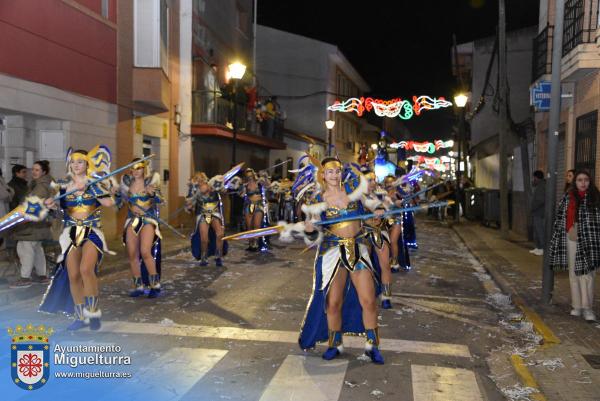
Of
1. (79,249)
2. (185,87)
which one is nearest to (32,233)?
(79,249)

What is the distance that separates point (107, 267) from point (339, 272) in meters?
6.77

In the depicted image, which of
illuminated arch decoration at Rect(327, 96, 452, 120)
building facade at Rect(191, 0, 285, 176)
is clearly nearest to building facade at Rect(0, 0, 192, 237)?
building facade at Rect(191, 0, 285, 176)

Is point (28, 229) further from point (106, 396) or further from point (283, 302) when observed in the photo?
point (106, 396)

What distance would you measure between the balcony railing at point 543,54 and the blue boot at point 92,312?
38.3 feet

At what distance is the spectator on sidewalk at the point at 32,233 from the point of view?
9.19 m

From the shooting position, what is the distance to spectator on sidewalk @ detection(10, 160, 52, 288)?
919 centimetres

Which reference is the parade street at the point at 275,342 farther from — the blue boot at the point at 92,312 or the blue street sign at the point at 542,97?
the blue street sign at the point at 542,97

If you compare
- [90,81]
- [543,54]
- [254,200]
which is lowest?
[254,200]

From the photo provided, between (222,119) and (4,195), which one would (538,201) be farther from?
(222,119)

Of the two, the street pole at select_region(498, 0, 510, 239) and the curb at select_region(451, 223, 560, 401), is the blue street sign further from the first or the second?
the street pole at select_region(498, 0, 510, 239)

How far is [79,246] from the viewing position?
668cm

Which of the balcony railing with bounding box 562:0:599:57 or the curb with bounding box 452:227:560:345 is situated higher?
the balcony railing with bounding box 562:0:599:57

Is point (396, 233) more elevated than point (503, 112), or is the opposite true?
point (503, 112)

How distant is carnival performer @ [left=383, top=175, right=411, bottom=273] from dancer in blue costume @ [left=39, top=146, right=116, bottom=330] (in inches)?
187
